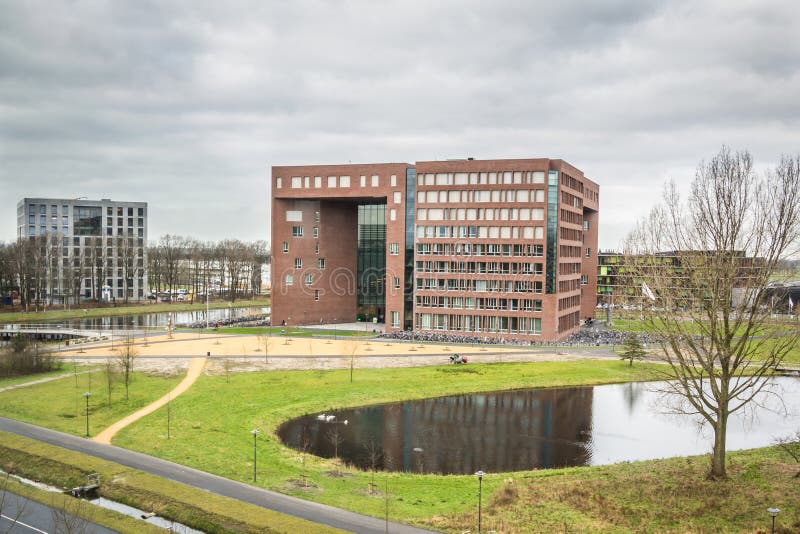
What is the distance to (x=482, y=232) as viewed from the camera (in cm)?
9506

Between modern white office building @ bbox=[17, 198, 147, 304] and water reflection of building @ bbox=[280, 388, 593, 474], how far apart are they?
382ft

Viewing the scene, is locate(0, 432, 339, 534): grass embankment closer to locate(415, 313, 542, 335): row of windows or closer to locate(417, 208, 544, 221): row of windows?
locate(415, 313, 542, 335): row of windows

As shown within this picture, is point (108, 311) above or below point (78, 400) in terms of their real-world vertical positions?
above

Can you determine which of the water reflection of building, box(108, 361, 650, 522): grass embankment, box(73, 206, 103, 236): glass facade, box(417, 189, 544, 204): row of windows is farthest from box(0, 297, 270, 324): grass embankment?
the water reflection of building

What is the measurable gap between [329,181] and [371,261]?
18.4 metres

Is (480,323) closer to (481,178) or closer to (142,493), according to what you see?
(481,178)

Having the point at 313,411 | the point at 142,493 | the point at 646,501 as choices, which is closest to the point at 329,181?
the point at 313,411

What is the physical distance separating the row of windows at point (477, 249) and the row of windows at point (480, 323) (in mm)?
9600

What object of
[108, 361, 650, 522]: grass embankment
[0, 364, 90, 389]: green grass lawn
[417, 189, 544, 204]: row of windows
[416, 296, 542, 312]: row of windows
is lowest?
[108, 361, 650, 522]: grass embankment

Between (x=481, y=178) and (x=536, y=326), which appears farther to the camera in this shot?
(x=481, y=178)

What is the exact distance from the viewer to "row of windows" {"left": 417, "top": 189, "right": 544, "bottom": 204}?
3654 inches

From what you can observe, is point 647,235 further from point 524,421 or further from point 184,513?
point 184,513

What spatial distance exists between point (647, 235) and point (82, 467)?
34570mm

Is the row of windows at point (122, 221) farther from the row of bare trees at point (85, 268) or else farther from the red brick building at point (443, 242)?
the red brick building at point (443, 242)
